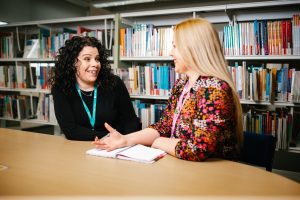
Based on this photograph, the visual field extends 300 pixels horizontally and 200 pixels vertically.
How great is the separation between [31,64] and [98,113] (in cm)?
203

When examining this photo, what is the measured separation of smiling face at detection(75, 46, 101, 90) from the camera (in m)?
1.96

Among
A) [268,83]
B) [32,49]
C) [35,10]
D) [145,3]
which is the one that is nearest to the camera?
[268,83]

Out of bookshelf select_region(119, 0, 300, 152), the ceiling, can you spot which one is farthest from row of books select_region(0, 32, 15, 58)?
bookshelf select_region(119, 0, 300, 152)

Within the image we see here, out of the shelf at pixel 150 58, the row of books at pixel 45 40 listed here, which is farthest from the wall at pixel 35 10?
the shelf at pixel 150 58

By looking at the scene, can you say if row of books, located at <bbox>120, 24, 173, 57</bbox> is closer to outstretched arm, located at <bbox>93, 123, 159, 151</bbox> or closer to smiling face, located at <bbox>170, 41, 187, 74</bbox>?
smiling face, located at <bbox>170, 41, 187, 74</bbox>

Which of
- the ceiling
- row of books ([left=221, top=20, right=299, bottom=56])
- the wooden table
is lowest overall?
the wooden table

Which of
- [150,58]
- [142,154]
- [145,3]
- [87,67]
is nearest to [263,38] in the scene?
[150,58]

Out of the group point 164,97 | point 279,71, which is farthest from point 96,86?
point 279,71

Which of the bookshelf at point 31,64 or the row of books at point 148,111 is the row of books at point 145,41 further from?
the row of books at point 148,111

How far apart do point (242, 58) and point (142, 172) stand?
177cm

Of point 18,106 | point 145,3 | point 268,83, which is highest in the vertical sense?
point 145,3

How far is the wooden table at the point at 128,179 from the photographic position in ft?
2.66

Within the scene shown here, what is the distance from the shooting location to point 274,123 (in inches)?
92.6

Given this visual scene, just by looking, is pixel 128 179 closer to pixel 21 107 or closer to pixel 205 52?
pixel 205 52
